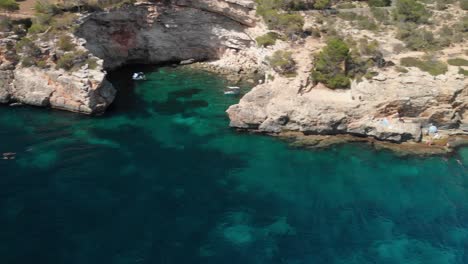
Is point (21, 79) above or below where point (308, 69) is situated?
below

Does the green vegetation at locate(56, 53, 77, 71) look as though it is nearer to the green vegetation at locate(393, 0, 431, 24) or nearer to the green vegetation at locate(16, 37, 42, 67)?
the green vegetation at locate(16, 37, 42, 67)

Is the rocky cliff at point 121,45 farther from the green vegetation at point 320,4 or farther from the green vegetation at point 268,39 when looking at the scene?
the green vegetation at point 320,4

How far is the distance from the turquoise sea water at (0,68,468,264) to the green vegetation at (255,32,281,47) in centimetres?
1113

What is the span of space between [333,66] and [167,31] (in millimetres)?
22125

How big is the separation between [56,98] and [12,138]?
247 inches

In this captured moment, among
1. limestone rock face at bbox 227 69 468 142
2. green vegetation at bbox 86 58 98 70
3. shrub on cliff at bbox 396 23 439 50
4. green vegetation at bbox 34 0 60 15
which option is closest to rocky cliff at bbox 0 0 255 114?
green vegetation at bbox 86 58 98 70

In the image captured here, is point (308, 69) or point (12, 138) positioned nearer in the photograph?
point (12, 138)

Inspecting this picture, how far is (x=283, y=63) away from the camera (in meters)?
44.7

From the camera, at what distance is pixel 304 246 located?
95.2 ft

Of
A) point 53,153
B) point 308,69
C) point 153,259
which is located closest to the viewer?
point 153,259

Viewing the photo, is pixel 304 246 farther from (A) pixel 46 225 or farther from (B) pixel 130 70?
(B) pixel 130 70

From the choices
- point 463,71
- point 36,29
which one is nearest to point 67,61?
point 36,29

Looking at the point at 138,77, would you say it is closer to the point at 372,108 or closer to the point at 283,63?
the point at 283,63

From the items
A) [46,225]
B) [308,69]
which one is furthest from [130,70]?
[46,225]
